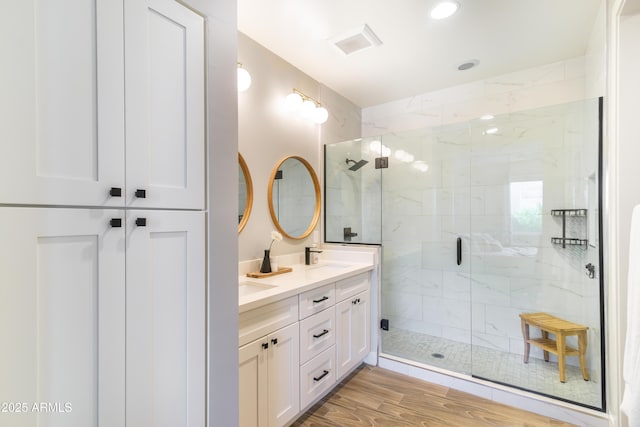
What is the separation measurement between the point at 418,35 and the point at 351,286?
1851 mm

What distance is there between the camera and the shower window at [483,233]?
208 centimetres

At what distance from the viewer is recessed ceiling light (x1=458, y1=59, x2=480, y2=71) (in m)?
2.39

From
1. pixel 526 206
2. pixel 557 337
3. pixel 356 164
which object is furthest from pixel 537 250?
pixel 356 164

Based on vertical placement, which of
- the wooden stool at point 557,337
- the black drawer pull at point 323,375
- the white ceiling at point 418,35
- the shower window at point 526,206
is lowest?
the black drawer pull at point 323,375

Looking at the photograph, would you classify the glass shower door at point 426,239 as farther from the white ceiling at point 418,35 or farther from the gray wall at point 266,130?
the gray wall at point 266,130

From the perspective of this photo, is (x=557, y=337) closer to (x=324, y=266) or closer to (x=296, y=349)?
(x=324, y=266)

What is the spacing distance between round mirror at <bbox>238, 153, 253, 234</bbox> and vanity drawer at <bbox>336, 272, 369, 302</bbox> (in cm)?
81

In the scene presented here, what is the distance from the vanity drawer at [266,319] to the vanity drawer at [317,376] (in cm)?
36

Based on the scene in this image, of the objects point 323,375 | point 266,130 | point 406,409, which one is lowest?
point 406,409
